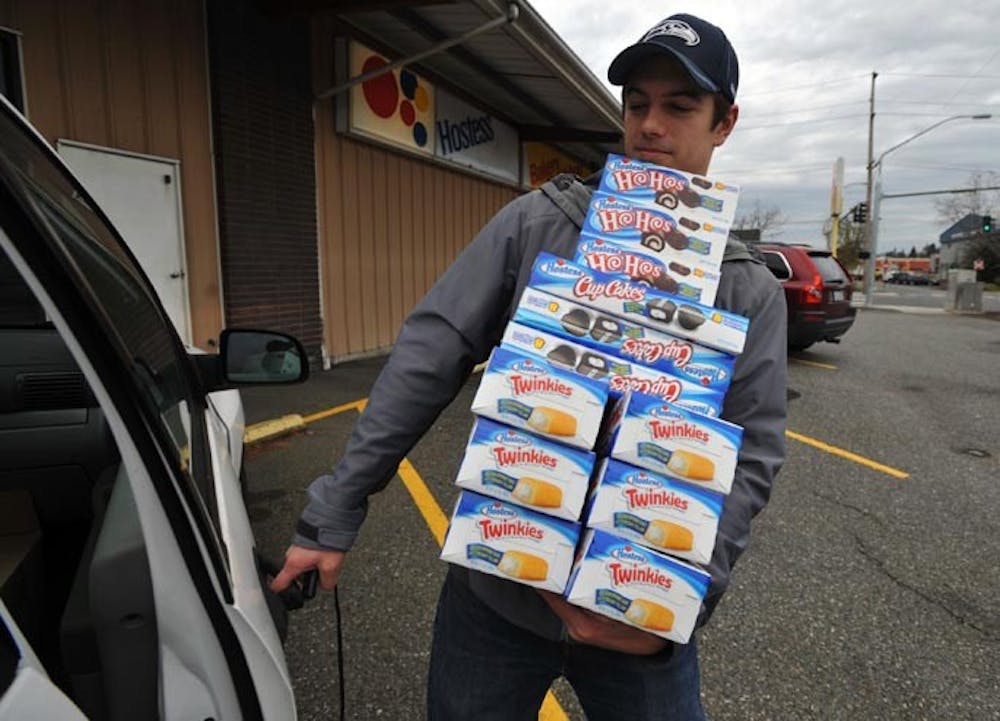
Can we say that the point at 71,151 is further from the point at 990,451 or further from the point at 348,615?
the point at 990,451

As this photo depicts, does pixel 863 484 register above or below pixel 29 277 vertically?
below

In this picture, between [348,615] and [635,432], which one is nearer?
[635,432]

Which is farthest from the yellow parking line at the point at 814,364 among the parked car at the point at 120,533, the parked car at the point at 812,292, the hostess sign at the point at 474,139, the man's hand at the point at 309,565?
the man's hand at the point at 309,565

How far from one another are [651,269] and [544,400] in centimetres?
34

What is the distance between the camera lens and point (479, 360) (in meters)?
1.34

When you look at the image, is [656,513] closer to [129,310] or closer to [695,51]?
[695,51]

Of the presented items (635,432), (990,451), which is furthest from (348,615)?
(990,451)

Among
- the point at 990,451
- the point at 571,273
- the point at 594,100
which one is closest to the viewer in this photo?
the point at 571,273

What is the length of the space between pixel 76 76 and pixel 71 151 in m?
0.57

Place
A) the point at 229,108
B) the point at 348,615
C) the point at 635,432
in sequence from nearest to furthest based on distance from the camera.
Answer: the point at 635,432, the point at 348,615, the point at 229,108

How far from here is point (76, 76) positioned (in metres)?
4.81

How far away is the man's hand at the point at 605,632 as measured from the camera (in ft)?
3.63

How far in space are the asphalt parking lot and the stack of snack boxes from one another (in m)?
1.51

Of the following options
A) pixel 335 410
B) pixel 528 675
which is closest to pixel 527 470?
pixel 528 675
